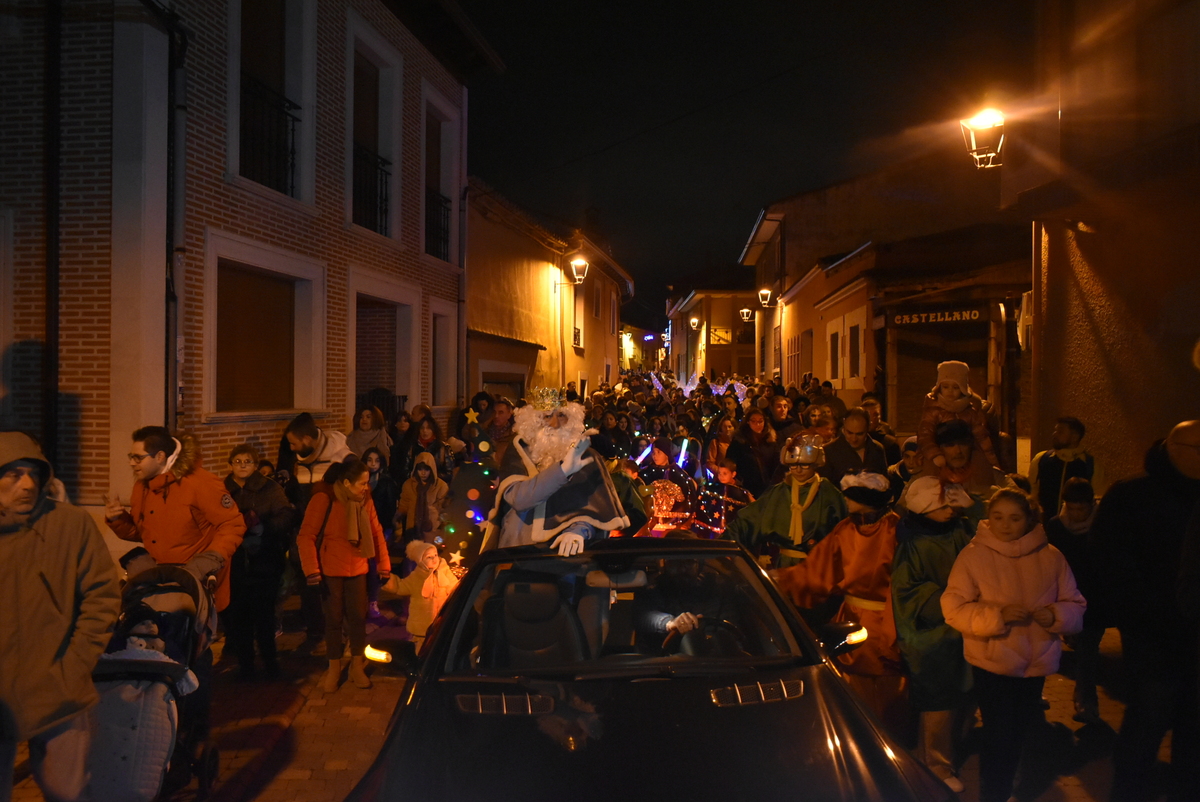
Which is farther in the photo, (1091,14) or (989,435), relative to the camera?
(1091,14)

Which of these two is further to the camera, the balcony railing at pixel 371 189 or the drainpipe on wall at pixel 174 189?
the balcony railing at pixel 371 189

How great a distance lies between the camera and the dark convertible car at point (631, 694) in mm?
2516

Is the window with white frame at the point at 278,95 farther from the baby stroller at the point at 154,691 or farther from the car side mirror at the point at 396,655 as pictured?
the car side mirror at the point at 396,655

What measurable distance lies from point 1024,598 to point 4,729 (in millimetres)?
4001

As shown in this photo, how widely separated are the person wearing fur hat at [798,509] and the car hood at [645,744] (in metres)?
2.20

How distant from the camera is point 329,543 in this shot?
19.4ft

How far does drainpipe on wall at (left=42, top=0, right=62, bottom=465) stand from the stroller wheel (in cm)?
522

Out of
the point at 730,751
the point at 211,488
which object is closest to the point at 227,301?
the point at 211,488

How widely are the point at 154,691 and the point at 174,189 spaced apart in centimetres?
657

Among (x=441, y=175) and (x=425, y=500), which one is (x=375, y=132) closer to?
(x=441, y=175)

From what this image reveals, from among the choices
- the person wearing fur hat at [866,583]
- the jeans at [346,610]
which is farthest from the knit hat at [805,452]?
the jeans at [346,610]

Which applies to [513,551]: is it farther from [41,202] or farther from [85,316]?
[41,202]

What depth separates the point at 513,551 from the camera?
11.8ft

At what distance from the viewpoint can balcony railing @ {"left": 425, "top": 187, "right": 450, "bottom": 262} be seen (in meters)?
15.6
